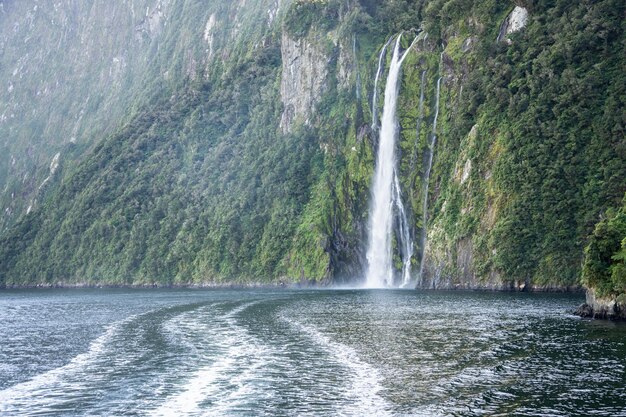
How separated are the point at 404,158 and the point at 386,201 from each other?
7349 mm

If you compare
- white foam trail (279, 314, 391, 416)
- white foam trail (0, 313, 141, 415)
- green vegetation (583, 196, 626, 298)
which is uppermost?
green vegetation (583, 196, 626, 298)

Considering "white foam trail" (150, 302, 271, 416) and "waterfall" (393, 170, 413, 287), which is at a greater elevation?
"waterfall" (393, 170, 413, 287)

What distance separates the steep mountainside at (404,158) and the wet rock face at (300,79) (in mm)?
353

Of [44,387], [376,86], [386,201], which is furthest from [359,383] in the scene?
[376,86]

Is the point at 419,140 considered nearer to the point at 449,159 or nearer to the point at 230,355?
the point at 449,159

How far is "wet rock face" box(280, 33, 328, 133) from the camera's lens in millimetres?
169125

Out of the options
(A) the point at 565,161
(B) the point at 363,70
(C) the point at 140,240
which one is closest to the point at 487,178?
(A) the point at 565,161

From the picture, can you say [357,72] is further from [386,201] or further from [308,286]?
[308,286]

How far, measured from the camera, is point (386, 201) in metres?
134

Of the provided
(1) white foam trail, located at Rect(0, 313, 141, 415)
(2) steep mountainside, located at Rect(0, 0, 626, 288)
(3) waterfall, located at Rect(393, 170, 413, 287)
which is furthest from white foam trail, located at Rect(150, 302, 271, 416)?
(3) waterfall, located at Rect(393, 170, 413, 287)

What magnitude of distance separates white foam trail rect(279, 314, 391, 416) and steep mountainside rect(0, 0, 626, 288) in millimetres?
54381

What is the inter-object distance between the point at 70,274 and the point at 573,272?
130 meters

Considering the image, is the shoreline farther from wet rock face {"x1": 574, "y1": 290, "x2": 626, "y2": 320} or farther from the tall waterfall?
wet rock face {"x1": 574, "y1": 290, "x2": 626, "y2": 320}

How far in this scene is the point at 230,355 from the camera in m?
47.7
